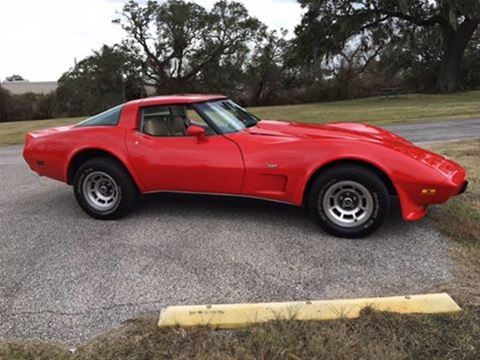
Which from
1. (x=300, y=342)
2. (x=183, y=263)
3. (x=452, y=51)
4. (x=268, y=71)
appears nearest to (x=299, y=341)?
(x=300, y=342)

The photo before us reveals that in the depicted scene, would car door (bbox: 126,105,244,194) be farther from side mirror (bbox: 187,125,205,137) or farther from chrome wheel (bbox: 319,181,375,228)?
chrome wheel (bbox: 319,181,375,228)

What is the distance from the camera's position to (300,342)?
9.10ft

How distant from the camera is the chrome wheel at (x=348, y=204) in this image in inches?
169

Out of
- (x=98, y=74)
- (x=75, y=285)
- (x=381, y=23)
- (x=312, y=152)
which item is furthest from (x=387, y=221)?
(x=98, y=74)

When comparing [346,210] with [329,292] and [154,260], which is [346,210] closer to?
[329,292]

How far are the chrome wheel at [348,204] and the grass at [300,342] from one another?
1.42 m

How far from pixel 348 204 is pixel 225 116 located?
1.65 m

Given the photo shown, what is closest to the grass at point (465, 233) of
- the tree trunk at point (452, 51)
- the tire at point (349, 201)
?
the tire at point (349, 201)

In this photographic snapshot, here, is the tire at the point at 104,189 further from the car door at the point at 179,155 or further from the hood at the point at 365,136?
the hood at the point at 365,136

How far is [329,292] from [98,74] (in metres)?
41.3

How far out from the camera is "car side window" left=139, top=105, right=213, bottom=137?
200 inches

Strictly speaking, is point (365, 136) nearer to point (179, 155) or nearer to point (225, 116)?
point (225, 116)

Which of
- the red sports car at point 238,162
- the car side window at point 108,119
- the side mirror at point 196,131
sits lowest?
the red sports car at point 238,162

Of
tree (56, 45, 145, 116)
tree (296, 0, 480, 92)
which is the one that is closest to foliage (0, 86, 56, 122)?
tree (56, 45, 145, 116)
